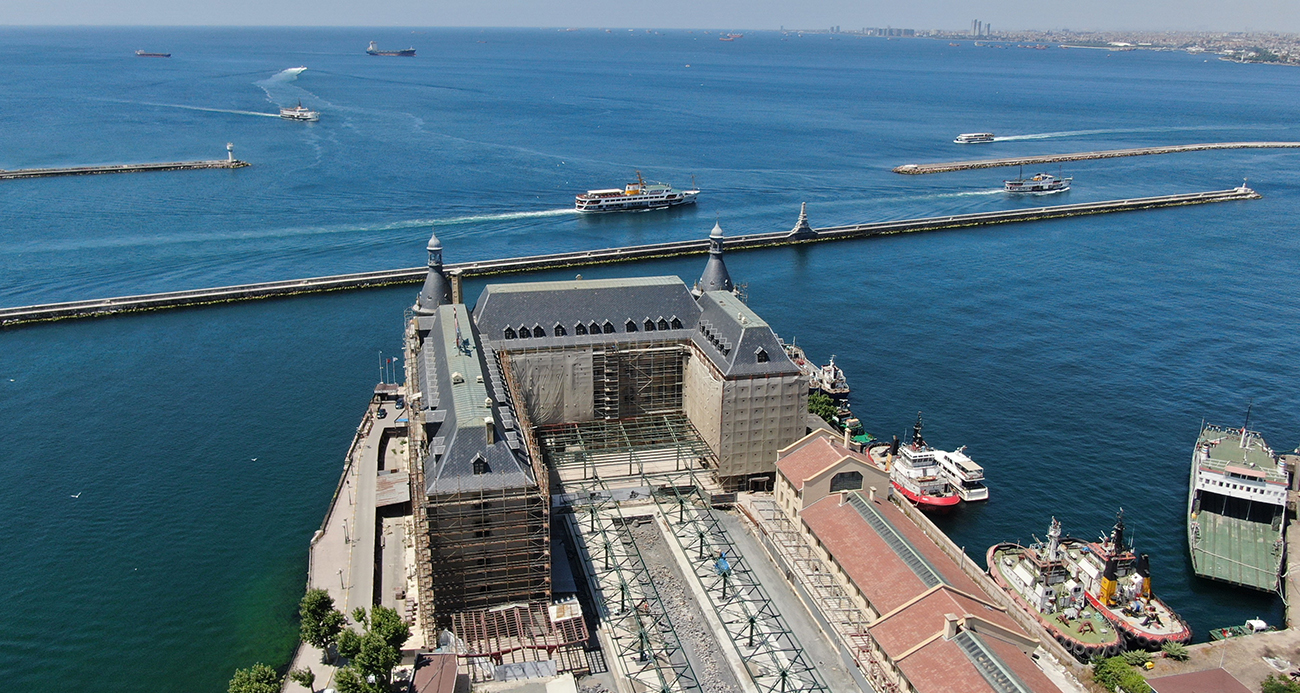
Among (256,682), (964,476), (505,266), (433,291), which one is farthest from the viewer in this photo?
(505,266)

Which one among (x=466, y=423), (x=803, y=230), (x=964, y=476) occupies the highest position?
(x=466, y=423)

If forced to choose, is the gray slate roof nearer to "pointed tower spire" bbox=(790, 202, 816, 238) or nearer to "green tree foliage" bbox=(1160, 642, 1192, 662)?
"green tree foliage" bbox=(1160, 642, 1192, 662)

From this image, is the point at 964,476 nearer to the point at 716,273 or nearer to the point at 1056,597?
the point at 1056,597

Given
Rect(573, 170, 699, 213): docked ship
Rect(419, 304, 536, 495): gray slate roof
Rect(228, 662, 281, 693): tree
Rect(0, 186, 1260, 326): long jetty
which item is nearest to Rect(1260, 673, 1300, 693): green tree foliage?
Rect(419, 304, 536, 495): gray slate roof

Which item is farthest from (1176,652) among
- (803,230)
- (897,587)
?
(803,230)

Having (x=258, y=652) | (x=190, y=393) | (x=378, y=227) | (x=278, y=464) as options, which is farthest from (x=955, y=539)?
(x=378, y=227)
